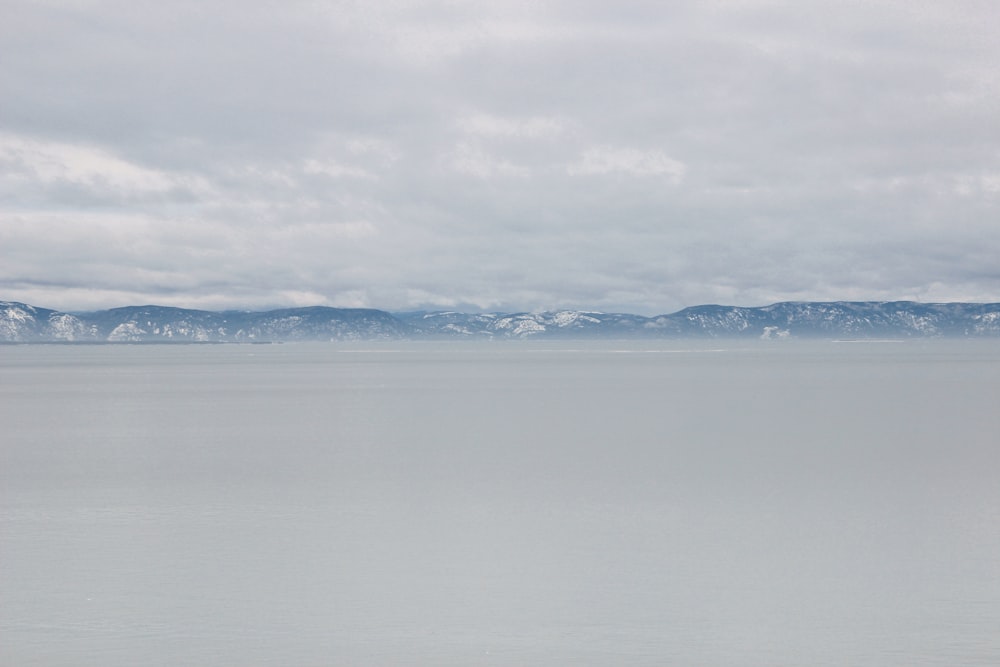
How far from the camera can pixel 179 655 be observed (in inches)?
548

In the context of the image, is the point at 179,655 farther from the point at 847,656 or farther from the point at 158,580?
the point at 847,656

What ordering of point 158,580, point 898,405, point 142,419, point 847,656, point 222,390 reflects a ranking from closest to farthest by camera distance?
point 847,656, point 158,580, point 142,419, point 898,405, point 222,390

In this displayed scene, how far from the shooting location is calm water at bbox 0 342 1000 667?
47.5 ft

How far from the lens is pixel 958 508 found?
25031mm

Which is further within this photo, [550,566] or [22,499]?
[22,499]

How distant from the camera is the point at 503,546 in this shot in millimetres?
20953

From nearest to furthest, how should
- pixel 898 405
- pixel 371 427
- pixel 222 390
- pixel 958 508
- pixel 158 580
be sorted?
pixel 158 580, pixel 958 508, pixel 371 427, pixel 898 405, pixel 222 390

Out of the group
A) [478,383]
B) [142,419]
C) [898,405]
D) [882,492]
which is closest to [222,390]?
[478,383]

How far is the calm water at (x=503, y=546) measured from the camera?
47.5ft

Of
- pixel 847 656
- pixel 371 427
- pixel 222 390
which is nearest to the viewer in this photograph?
pixel 847 656

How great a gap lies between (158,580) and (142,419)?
39843mm

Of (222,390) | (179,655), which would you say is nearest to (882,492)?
(179,655)

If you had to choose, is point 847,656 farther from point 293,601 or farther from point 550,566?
point 293,601

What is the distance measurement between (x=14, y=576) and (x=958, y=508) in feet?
71.0
